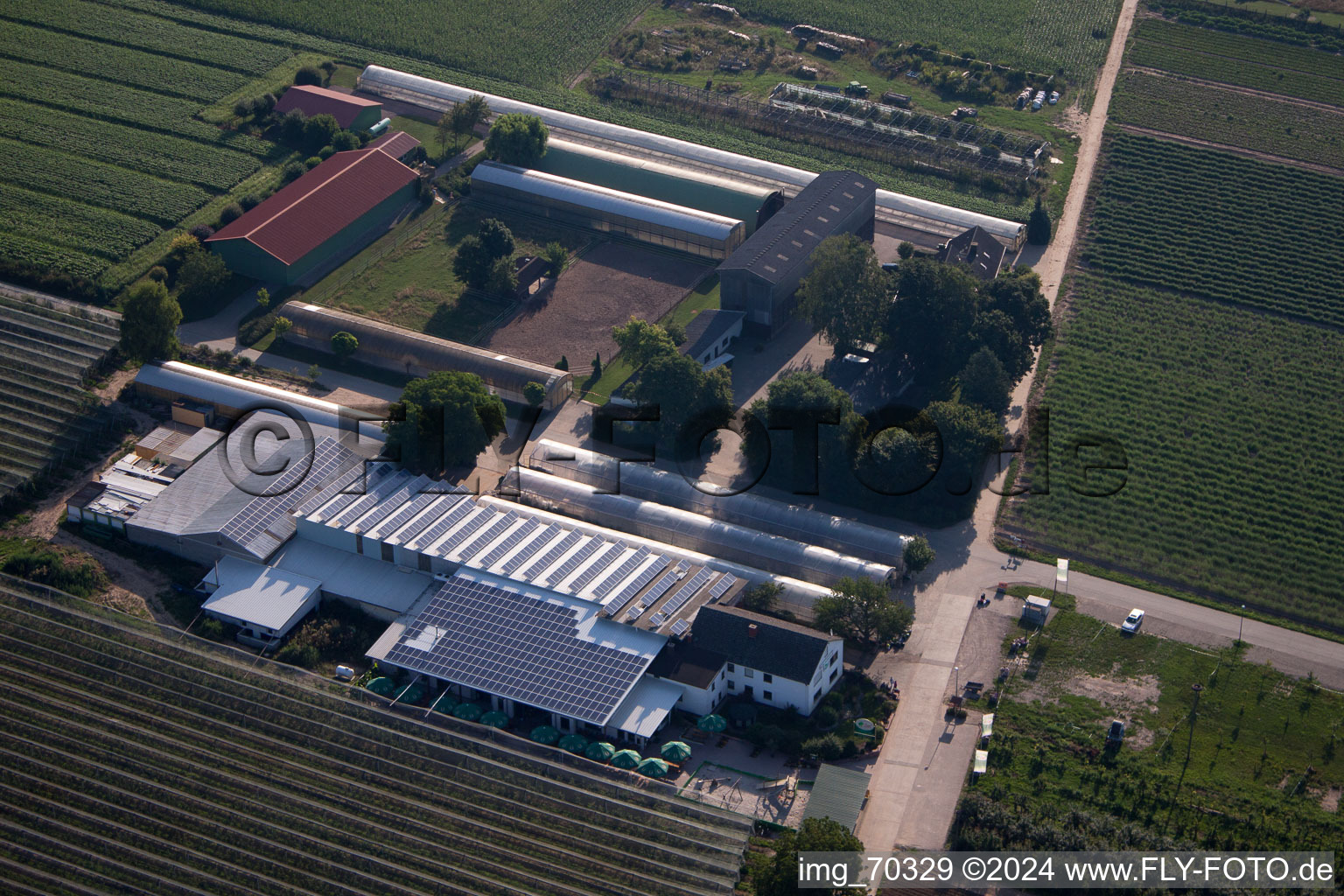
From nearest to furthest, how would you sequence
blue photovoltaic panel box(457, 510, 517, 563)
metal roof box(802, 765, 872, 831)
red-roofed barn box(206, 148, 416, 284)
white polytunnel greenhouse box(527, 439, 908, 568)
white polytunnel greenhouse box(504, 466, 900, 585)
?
metal roof box(802, 765, 872, 831)
blue photovoltaic panel box(457, 510, 517, 563)
white polytunnel greenhouse box(504, 466, 900, 585)
white polytunnel greenhouse box(527, 439, 908, 568)
red-roofed barn box(206, 148, 416, 284)

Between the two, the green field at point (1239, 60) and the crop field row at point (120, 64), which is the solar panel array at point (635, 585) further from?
the green field at point (1239, 60)

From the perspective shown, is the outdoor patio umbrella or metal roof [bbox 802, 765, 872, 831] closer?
metal roof [bbox 802, 765, 872, 831]

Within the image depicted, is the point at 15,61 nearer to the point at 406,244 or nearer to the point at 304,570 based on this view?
the point at 406,244

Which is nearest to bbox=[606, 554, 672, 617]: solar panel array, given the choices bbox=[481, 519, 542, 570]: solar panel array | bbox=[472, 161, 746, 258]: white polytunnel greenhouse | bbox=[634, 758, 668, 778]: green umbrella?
bbox=[481, 519, 542, 570]: solar panel array

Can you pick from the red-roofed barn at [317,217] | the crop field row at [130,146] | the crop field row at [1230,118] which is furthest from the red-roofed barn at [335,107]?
the crop field row at [1230,118]

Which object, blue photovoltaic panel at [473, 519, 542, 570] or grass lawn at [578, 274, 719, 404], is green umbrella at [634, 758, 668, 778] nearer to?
blue photovoltaic panel at [473, 519, 542, 570]
